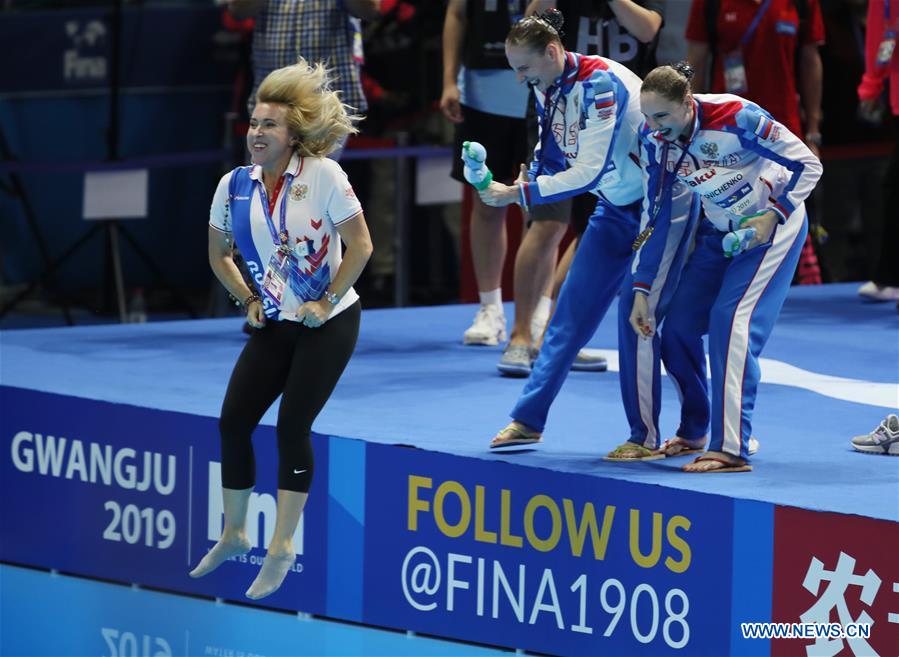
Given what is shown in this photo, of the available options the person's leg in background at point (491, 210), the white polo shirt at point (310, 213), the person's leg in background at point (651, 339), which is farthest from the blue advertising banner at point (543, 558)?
the person's leg in background at point (491, 210)

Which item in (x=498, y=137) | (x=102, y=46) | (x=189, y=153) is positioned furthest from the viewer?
(x=102, y=46)

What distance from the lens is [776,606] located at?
469 centimetres

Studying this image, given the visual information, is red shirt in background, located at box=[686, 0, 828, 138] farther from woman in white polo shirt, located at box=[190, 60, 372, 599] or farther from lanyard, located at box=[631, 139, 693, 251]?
woman in white polo shirt, located at box=[190, 60, 372, 599]

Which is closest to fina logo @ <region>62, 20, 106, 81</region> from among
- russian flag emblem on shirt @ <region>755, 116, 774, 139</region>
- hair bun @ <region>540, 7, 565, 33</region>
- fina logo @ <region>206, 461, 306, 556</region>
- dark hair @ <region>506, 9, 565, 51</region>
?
fina logo @ <region>206, 461, 306, 556</region>

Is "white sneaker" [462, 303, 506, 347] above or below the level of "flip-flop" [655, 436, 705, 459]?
below

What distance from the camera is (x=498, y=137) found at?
6.82 m

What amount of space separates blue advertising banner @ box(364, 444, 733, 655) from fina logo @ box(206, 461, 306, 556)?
390 millimetres

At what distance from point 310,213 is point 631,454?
1.20 metres

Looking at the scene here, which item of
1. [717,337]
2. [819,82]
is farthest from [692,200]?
[819,82]

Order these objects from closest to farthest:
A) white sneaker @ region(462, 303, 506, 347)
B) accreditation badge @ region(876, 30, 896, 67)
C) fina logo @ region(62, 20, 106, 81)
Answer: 1. white sneaker @ region(462, 303, 506, 347)
2. accreditation badge @ region(876, 30, 896, 67)
3. fina logo @ region(62, 20, 106, 81)

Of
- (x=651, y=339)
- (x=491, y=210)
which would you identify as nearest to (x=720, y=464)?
(x=651, y=339)

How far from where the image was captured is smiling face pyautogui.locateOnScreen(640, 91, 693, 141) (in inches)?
193

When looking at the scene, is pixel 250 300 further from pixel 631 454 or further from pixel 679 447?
pixel 679 447

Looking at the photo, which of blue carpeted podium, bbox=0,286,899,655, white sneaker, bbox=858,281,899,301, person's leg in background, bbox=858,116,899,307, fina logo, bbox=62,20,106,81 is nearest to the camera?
blue carpeted podium, bbox=0,286,899,655
